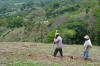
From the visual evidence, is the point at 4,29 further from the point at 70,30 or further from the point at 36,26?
the point at 70,30

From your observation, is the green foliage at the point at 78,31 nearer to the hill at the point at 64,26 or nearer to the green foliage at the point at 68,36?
the hill at the point at 64,26

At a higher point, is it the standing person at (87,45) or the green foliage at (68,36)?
the standing person at (87,45)

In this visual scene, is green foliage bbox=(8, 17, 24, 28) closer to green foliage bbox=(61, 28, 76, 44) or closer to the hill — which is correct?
the hill

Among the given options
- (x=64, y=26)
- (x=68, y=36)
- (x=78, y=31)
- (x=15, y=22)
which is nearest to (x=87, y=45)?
(x=68, y=36)

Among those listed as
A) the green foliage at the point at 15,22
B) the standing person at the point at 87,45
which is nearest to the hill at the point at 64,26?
the green foliage at the point at 15,22

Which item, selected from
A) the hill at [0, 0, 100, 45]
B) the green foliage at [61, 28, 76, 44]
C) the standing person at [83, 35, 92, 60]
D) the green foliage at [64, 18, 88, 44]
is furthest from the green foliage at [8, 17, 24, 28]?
the standing person at [83, 35, 92, 60]

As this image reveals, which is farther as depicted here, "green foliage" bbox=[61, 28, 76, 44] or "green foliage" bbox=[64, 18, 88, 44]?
"green foliage" bbox=[64, 18, 88, 44]

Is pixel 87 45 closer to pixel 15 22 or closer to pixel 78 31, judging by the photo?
pixel 78 31

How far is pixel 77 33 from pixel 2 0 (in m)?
107

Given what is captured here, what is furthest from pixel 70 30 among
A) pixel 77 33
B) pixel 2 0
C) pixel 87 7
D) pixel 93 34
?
pixel 2 0

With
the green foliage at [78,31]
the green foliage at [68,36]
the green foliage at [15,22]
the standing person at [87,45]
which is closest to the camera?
the standing person at [87,45]

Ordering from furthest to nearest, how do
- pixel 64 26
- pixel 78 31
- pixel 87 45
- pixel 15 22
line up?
pixel 15 22, pixel 64 26, pixel 78 31, pixel 87 45

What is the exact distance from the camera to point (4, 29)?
51.4 m

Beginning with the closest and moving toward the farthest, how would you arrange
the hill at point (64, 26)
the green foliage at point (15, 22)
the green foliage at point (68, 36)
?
the green foliage at point (68, 36), the hill at point (64, 26), the green foliage at point (15, 22)
